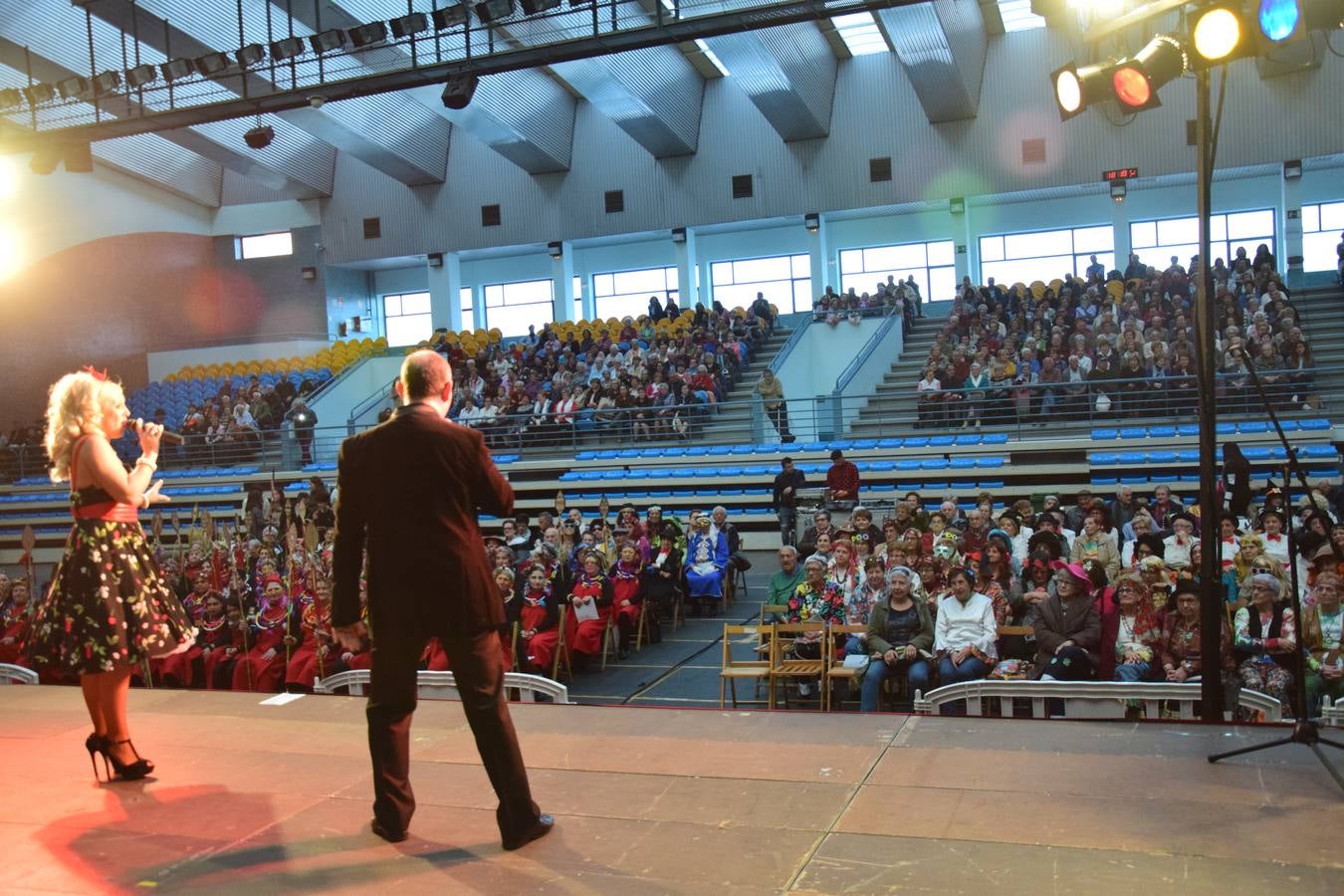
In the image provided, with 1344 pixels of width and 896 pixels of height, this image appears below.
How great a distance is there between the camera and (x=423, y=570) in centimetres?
357

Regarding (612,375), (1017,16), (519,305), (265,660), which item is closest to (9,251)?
(519,305)

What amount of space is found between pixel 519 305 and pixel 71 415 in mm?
26202

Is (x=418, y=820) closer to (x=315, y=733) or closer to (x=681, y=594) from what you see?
(x=315, y=733)

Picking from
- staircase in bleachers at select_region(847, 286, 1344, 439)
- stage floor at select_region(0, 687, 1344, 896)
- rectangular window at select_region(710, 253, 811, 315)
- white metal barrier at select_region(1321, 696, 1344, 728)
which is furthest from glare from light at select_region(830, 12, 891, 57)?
stage floor at select_region(0, 687, 1344, 896)

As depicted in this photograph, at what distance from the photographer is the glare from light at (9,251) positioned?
23.8 m

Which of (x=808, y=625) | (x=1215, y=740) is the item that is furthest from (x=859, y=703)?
(x=1215, y=740)

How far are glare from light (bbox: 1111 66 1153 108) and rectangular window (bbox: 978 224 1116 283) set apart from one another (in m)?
21.0

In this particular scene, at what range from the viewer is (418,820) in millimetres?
3955

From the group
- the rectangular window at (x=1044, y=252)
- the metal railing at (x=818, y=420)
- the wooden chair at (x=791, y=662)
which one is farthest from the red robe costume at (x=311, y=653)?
the rectangular window at (x=1044, y=252)

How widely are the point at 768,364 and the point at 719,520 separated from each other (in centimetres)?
848

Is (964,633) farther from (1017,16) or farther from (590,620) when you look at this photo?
(1017,16)

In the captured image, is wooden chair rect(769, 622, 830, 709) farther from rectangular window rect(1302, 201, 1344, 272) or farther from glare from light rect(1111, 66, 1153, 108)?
rectangular window rect(1302, 201, 1344, 272)

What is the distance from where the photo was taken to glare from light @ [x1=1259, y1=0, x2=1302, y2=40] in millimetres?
4520

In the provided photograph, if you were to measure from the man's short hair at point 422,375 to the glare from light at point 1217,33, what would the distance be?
312 cm
